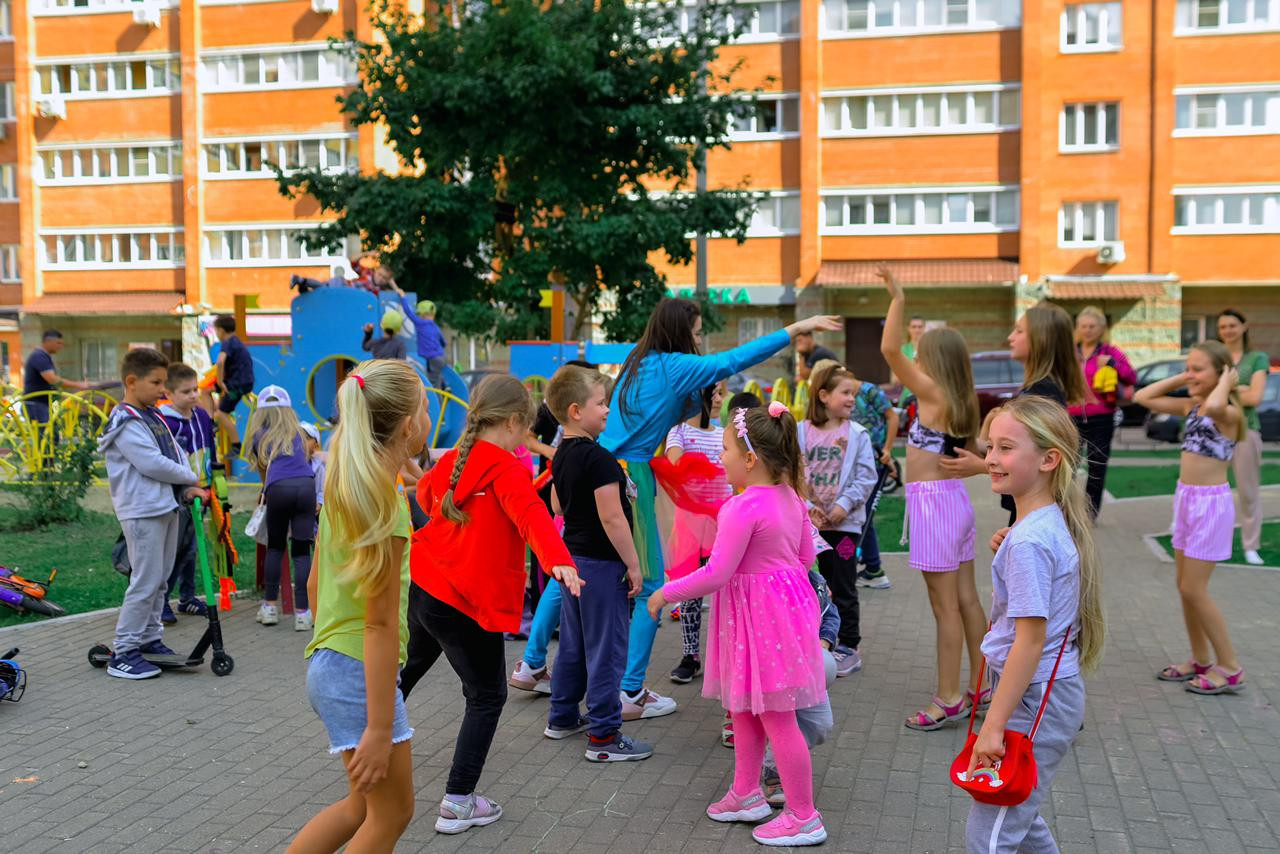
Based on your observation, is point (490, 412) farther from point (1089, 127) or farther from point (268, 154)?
point (268, 154)

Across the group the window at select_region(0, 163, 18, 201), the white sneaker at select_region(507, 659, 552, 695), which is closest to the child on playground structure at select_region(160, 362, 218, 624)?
the white sneaker at select_region(507, 659, 552, 695)

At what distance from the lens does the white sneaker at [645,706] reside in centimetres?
584

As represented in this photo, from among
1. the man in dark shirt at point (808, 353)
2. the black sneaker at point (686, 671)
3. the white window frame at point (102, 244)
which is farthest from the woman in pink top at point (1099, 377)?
the white window frame at point (102, 244)

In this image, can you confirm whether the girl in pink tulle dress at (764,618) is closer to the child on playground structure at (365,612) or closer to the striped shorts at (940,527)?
the striped shorts at (940,527)

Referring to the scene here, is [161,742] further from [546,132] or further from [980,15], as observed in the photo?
[980,15]

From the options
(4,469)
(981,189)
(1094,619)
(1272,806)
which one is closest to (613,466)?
(1094,619)

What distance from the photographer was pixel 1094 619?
3.41 metres

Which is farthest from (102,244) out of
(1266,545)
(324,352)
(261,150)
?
(1266,545)

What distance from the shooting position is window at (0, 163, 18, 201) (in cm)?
4306

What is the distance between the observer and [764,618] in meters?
4.44

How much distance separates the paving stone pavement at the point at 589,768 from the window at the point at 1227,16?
107 ft

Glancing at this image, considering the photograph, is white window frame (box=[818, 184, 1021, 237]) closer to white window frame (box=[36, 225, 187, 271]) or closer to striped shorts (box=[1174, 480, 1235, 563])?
white window frame (box=[36, 225, 187, 271])

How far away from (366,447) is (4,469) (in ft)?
43.7

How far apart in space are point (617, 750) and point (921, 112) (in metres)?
34.0
